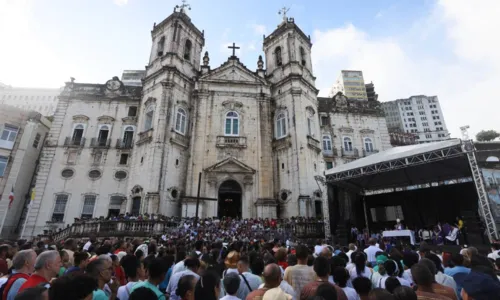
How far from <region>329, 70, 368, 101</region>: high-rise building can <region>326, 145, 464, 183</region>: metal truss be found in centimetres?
6845

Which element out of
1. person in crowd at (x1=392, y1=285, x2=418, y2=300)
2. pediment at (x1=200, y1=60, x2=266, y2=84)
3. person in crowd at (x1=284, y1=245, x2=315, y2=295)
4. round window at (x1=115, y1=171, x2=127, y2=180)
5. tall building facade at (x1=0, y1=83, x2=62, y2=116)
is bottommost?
person in crowd at (x1=284, y1=245, x2=315, y2=295)

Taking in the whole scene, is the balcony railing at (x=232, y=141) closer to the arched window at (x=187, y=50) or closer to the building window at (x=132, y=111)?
the arched window at (x=187, y=50)

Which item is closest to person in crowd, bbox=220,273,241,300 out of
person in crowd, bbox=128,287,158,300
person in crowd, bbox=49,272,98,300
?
person in crowd, bbox=128,287,158,300

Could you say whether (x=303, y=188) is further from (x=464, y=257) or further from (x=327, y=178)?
(x=464, y=257)

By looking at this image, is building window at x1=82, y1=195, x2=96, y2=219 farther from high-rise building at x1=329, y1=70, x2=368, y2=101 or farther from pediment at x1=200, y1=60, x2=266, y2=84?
high-rise building at x1=329, y1=70, x2=368, y2=101

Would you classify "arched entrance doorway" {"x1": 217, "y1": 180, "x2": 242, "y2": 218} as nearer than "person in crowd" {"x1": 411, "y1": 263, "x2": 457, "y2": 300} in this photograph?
No

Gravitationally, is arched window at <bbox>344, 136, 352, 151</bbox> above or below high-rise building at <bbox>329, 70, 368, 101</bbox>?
below

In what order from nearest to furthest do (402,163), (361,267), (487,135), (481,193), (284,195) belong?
(361,267), (481,193), (402,163), (284,195), (487,135)

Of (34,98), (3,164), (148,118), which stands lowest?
(3,164)

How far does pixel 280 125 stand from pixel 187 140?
9313mm

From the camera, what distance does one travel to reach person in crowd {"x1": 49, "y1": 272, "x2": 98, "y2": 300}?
238cm

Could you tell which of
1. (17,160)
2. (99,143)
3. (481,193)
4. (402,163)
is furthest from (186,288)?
(17,160)

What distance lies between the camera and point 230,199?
24.8m

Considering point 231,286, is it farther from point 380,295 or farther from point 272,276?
point 380,295
